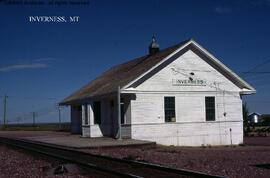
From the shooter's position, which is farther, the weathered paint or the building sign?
the building sign

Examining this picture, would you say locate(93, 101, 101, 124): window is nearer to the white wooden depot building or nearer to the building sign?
the white wooden depot building

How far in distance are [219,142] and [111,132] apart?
21.0 feet

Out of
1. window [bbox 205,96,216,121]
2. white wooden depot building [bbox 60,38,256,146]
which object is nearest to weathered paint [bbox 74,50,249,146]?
white wooden depot building [bbox 60,38,256,146]

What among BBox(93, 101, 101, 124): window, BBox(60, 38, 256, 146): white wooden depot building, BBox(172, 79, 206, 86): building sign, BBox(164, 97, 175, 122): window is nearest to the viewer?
BBox(60, 38, 256, 146): white wooden depot building

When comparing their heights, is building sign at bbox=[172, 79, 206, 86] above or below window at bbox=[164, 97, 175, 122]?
above

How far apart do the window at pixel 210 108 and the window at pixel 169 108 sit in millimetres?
2321

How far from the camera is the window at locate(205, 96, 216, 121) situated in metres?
28.5

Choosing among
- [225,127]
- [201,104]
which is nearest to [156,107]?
[201,104]

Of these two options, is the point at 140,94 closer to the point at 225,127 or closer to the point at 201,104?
the point at 201,104

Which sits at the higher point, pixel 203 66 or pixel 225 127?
pixel 203 66

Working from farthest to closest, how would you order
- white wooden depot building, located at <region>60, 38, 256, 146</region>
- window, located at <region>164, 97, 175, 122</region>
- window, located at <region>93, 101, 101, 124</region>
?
1. window, located at <region>93, 101, 101, 124</region>
2. window, located at <region>164, 97, 175, 122</region>
3. white wooden depot building, located at <region>60, 38, 256, 146</region>

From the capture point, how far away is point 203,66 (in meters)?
28.7

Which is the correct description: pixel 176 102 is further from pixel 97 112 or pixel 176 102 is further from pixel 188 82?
pixel 97 112

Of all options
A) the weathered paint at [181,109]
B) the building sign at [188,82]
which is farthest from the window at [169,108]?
the building sign at [188,82]
